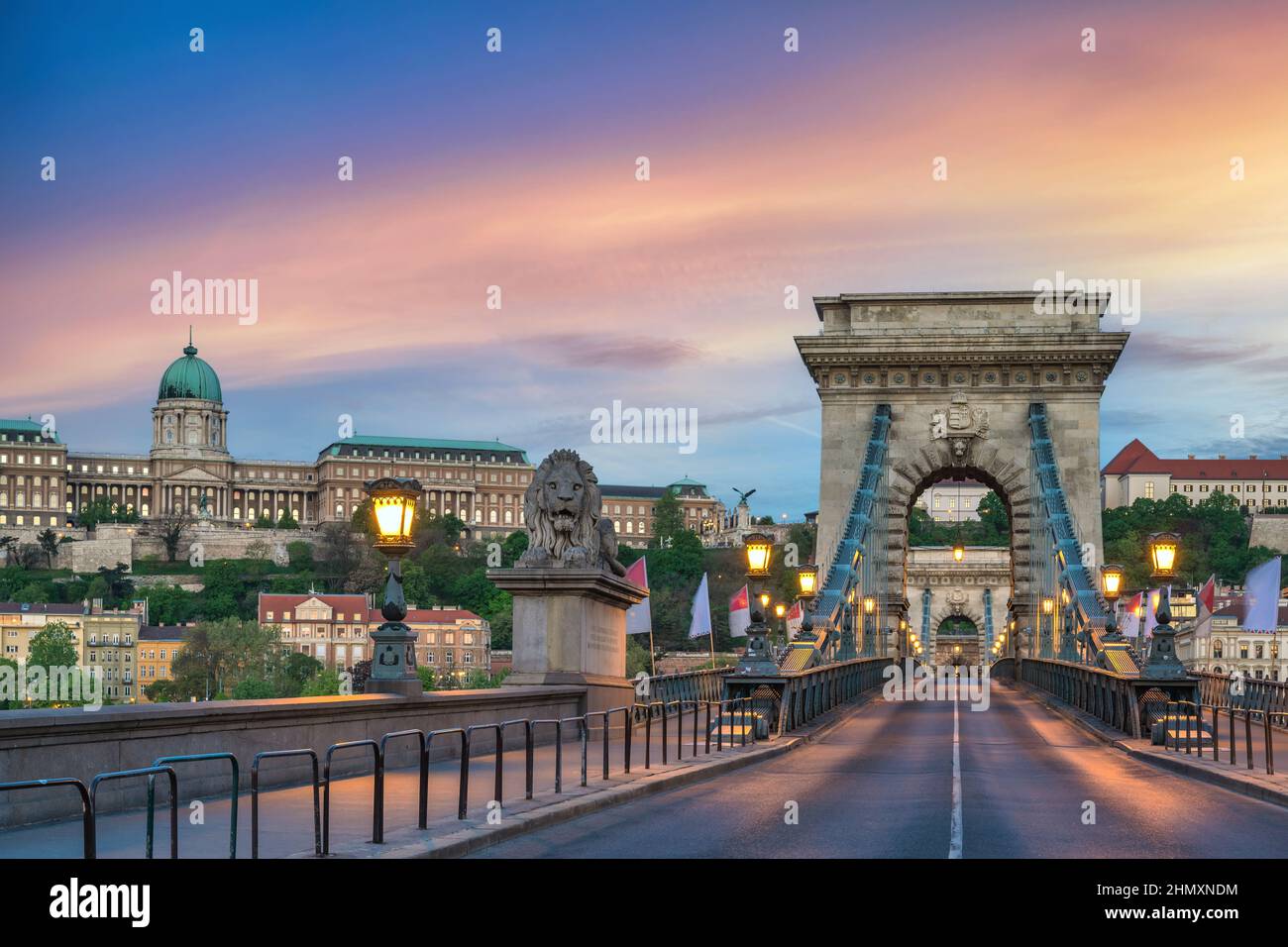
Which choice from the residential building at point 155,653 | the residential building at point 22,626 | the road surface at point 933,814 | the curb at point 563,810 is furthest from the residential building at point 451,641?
the curb at point 563,810

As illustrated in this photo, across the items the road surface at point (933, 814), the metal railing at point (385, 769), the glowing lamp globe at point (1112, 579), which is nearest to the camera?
the metal railing at point (385, 769)

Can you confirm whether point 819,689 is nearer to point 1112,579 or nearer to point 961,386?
point 1112,579

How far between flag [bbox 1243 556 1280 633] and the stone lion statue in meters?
13.1

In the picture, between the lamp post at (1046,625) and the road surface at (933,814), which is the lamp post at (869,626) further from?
the road surface at (933,814)

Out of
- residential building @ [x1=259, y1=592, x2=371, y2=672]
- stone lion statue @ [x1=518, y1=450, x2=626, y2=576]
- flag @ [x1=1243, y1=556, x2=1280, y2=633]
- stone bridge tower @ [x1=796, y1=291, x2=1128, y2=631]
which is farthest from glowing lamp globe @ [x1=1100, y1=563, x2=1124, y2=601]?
residential building @ [x1=259, y1=592, x2=371, y2=672]

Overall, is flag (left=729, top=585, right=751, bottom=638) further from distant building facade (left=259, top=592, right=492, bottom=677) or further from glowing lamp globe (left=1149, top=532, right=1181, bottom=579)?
distant building facade (left=259, top=592, right=492, bottom=677)

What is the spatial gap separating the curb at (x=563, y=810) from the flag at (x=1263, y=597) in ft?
32.1

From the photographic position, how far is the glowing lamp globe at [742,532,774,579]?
30.4 meters

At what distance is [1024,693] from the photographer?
57.6 m

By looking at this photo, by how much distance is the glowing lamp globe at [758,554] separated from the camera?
30.4 metres

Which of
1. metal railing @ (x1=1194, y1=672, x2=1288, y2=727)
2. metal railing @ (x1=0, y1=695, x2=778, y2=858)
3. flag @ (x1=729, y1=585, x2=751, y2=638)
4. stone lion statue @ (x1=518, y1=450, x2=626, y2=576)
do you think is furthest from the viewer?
flag @ (x1=729, y1=585, x2=751, y2=638)

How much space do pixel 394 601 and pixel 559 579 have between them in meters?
5.47
